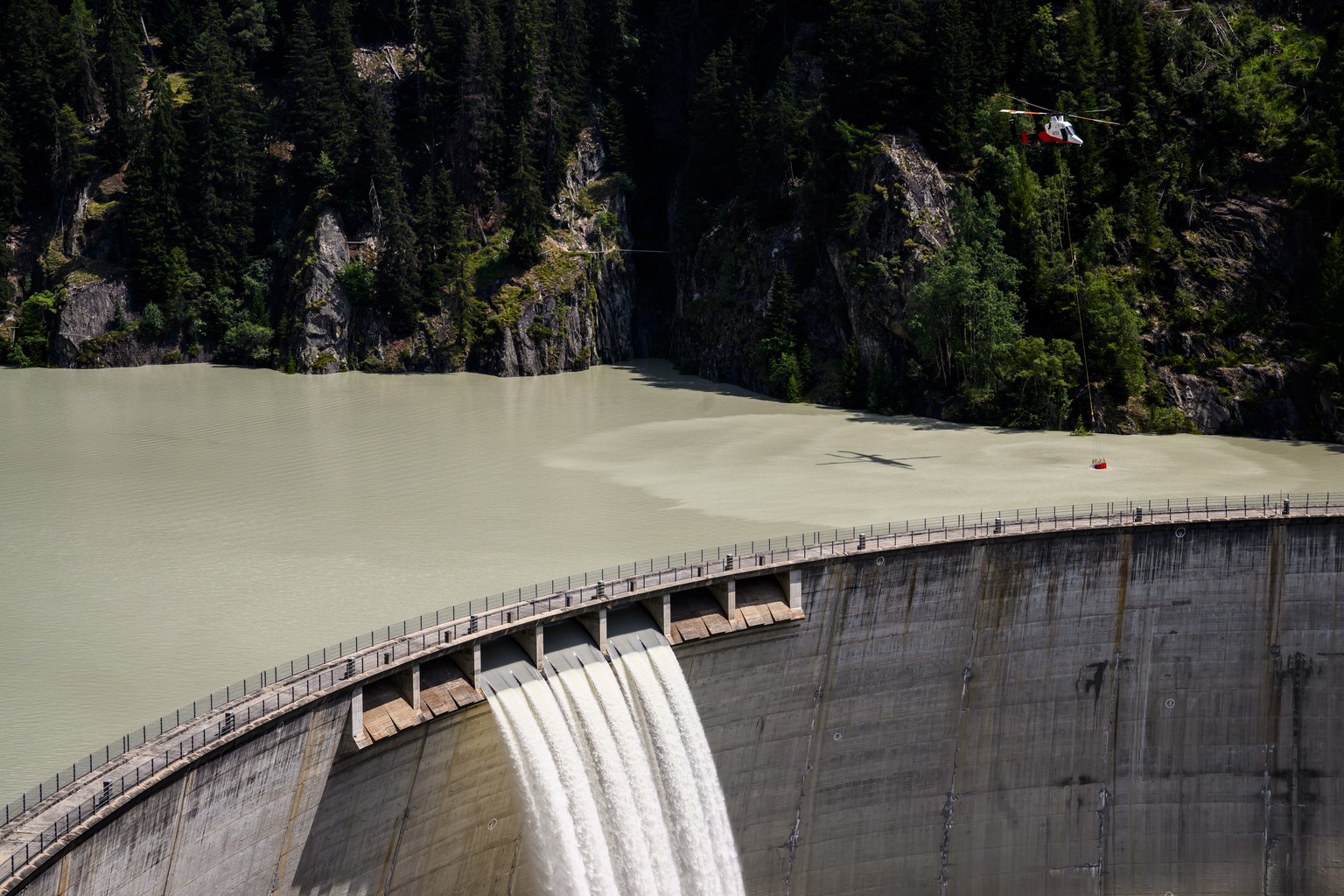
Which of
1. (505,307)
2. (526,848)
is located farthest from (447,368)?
(526,848)

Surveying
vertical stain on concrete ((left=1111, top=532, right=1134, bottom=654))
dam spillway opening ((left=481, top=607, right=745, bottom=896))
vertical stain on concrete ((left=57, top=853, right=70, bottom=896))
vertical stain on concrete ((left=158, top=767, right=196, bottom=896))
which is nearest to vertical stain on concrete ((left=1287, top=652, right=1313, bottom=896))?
vertical stain on concrete ((left=1111, top=532, right=1134, bottom=654))

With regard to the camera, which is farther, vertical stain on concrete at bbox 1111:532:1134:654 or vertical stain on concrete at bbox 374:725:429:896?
vertical stain on concrete at bbox 1111:532:1134:654

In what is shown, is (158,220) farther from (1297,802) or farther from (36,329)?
(1297,802)

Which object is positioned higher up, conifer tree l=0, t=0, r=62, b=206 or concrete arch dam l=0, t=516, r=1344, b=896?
conifer tree l=0, t=0, r=62, b=206

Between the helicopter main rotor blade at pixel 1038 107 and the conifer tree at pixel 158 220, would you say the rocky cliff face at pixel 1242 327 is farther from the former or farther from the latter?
the conifer tree at pixel 158 220

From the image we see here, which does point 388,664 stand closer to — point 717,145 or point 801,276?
point 801,276

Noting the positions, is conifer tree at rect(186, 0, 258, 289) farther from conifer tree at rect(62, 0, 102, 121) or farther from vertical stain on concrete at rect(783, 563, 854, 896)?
vertical stain on concrete at rect(783, 563, 854, 896)

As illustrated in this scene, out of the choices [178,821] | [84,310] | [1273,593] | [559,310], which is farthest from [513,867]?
[84,310]

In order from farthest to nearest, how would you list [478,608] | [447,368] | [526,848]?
[447,368] < [478,608] < [526,848]
